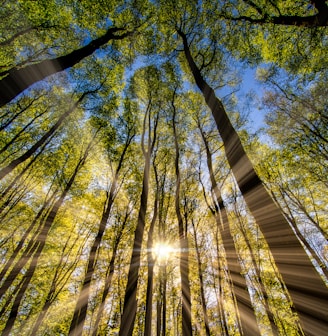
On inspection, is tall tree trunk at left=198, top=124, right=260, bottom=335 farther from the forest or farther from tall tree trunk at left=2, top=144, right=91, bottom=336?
tall tree trunk at left=2, top=144, right=91, bottom=336

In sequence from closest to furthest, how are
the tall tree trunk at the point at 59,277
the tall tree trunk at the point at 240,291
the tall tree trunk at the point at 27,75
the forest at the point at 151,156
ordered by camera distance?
1. the tall tree trunk at the point at 27,75
2. the tall tree trunk at the point at 240,291
3. the forest at the point at 151,156
4. the tall tree trunk at the point at 59,277

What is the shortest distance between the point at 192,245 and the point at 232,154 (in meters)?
11.3

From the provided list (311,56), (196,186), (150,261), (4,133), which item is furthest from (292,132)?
(4,133)

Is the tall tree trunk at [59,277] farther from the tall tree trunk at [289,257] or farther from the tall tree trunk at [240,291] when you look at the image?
the tall tree trunk at [289,257]

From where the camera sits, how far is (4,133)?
10094mm

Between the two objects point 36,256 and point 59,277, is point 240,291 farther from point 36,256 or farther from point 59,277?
point 59,277

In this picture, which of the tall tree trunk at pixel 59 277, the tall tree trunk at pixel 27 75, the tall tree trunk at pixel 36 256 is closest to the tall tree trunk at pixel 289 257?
the tall tree trunk at pixel 27 75

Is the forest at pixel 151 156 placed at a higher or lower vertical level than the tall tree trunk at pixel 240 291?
higher

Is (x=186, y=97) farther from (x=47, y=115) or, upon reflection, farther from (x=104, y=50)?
(x=47, y=115)

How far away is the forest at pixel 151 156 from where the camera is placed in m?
7.69

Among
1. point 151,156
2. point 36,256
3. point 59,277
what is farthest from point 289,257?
point 59,277

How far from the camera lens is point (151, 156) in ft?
33.4

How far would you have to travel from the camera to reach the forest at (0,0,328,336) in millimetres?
7688

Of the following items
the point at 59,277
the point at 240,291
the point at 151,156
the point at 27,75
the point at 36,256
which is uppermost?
the point at 151,156
